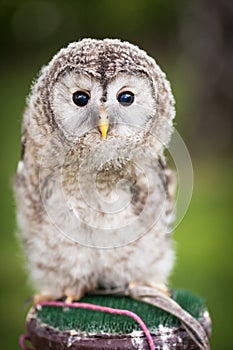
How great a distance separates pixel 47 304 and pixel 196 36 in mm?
3019

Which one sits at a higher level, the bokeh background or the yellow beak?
the bokeh background

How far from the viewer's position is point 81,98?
3.70 feet

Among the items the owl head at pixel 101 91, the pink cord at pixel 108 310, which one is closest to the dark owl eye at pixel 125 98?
the owl head at pixel 101 91

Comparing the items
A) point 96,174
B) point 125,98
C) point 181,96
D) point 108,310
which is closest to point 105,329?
point 108,310

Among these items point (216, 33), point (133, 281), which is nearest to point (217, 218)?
point (216, 33)

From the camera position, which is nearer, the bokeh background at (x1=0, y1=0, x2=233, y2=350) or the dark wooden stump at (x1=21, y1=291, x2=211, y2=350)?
the dark wooden stump at (x1=21, y1=291, x2=211, y2=350)

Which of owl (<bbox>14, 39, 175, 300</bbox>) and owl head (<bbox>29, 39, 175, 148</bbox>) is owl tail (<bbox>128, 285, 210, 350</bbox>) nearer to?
owl (<bbox>14, 39, 175, 300</bbox>)

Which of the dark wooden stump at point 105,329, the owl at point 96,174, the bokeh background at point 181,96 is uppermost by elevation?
the bokeh background at point 181,96

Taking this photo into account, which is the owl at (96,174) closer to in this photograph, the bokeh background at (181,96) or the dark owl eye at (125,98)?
the dark owl eye at (125,98)

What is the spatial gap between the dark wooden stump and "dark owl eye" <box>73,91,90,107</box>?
40 cm

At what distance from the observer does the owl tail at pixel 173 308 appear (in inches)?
46.2

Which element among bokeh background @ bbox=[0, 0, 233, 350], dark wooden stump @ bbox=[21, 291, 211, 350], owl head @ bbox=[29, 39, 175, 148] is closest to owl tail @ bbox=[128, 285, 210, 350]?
dark wooden stump @ bbox=[21, 291, 211, 350]

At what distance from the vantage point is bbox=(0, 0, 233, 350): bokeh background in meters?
2.92

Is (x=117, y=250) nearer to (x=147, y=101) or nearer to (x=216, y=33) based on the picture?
(x=147, y=101)
